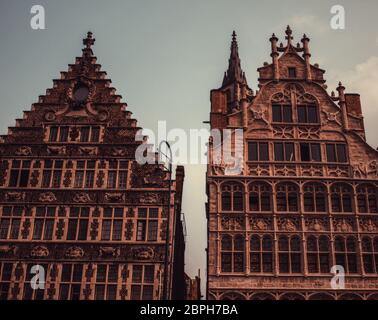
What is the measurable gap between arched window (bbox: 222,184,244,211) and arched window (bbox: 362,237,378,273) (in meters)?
6.71

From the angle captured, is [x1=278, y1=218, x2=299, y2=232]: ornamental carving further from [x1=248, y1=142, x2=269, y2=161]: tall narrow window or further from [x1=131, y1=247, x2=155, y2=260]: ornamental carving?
[x1=131, y1=247, x2=155, y2=260]: ornamental carving

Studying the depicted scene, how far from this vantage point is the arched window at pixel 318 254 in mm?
26484

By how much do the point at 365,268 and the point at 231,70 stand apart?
877 inches

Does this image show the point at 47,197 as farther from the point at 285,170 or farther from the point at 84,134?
the point at 285,170

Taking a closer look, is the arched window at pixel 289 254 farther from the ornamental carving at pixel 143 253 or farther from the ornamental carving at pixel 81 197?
the ornamental carving at pixel 81 197

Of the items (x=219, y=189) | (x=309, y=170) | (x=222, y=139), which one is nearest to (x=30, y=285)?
(x=219, y=189)

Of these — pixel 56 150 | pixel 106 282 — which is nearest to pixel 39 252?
pixel 106 282

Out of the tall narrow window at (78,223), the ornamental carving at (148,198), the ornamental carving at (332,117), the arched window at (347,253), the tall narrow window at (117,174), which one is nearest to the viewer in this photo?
the arched window at (347,253)

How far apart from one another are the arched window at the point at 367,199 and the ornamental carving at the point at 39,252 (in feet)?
55.1

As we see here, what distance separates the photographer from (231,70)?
43.6 metres

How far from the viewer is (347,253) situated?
2680 centimetres

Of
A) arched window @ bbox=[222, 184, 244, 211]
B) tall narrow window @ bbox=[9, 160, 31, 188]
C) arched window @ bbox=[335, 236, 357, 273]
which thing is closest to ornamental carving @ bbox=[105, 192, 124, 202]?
tall narrow window @ bbox=[9, 160, 31, 188]

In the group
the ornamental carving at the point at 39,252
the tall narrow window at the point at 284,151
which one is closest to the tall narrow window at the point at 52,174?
the ornamental carving at the point at 39,252

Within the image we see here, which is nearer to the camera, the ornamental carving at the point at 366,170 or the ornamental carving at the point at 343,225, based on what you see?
the ornamental carving at the point at 343,225
